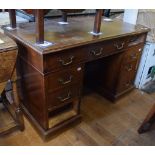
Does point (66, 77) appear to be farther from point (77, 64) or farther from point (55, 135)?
point (55, 135)

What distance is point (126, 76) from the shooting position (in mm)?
2033

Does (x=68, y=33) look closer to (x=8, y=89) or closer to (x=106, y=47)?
(x=106, y=47)

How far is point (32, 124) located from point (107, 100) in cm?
90

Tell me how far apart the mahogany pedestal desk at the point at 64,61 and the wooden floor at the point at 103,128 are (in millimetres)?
112

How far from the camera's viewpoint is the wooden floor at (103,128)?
158 centimetres

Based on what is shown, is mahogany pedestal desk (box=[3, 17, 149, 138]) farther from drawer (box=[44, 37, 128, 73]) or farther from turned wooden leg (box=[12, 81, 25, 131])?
turned wooden leg (box=[12, 81, 25, 131])

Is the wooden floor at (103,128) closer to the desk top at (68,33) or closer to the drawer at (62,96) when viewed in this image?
the drawer at (62,96)

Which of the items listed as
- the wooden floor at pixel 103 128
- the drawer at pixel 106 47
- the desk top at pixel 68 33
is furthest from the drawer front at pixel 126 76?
the desk top at pixel 68 33

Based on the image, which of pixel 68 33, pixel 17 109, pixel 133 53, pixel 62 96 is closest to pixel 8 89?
pixel 17 109

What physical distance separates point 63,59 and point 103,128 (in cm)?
84

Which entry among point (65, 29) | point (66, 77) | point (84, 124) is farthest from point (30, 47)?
point (84, 124)

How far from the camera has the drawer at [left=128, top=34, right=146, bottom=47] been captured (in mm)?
1808

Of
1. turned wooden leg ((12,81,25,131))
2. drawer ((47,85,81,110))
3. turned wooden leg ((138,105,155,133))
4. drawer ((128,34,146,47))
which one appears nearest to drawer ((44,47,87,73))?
drawer ((47,85,81,110))

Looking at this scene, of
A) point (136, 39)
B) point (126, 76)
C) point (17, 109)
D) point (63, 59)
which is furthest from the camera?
point (126, 76)
